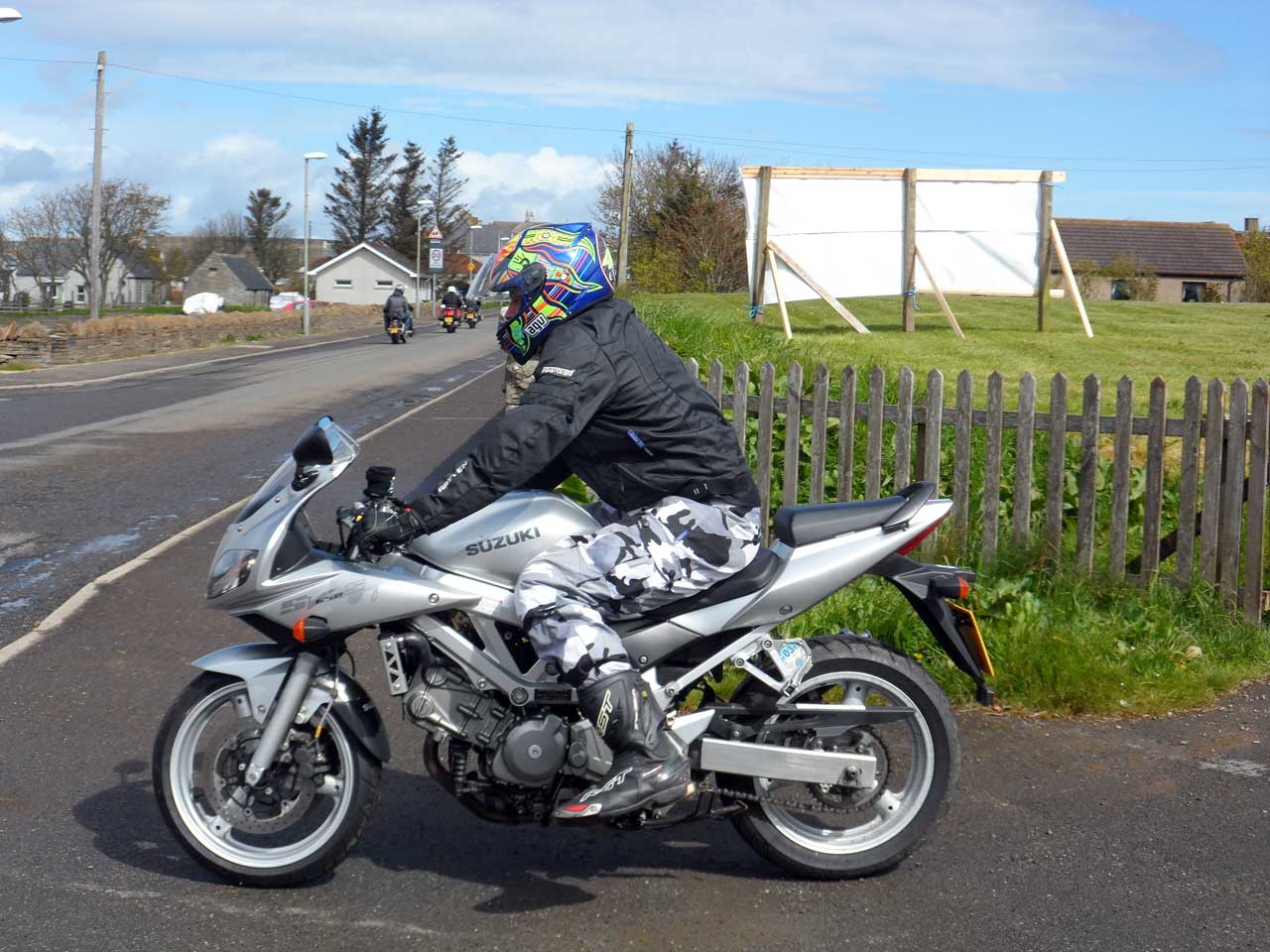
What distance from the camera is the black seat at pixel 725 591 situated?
4.16 m

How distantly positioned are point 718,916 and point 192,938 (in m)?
1.46

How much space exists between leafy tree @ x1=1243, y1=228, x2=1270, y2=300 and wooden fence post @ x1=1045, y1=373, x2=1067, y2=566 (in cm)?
4388

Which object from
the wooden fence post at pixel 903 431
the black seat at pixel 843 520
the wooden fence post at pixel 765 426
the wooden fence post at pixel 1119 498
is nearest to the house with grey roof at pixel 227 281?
the wooden fence post at pixel 765 426

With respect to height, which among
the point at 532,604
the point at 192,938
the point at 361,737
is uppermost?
the point at 532,604

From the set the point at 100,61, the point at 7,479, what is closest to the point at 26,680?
the point at 7,479

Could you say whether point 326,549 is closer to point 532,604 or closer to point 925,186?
point 532,604

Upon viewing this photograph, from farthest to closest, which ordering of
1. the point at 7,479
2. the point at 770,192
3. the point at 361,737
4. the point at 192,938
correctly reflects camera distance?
the point at 770,192, the point at 7,479, the point at 361,737, the point at 192,938

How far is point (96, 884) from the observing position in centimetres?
417

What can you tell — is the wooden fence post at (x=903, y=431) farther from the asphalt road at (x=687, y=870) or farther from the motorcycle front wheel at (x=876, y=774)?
the motorcycle front wheel at (x=876, y=774)

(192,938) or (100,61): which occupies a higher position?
(100,61)

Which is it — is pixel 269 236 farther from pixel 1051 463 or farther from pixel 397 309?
pixel 1051 463

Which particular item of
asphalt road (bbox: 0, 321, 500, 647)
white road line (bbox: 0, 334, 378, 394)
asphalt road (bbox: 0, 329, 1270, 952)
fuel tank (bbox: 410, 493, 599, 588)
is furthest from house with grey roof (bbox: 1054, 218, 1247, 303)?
fuel tank (bbox: 410, 493, 599, 588)

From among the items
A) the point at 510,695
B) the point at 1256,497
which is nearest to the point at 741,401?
the point at 1256,497

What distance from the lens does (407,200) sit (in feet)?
400
